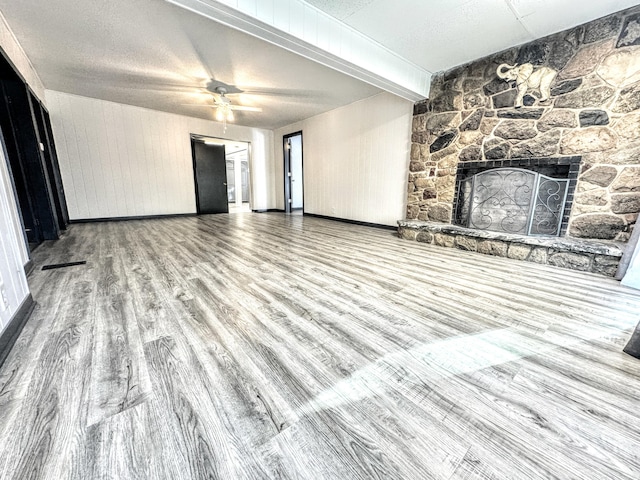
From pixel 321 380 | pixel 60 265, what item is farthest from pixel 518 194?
pixel 60 265

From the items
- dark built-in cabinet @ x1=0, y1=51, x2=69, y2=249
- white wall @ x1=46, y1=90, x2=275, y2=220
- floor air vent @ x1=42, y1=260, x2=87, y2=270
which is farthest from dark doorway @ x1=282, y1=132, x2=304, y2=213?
floor air vent @ x1=42, y1=260, x2=87, y2=270

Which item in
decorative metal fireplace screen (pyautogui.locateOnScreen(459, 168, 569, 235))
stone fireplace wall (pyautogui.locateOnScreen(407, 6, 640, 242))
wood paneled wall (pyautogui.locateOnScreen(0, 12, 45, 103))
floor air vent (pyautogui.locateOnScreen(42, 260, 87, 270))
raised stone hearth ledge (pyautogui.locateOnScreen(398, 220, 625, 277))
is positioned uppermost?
wood paneled wall (pyautogui.locateOnScreen(0, 12, 45, 103))

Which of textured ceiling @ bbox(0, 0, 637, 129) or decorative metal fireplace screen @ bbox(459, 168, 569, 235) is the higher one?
textured ceiling @ bbox(0, 0, 637, 129)

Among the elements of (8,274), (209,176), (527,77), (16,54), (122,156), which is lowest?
(8,274)

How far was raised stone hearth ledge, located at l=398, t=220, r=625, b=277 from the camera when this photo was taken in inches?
101

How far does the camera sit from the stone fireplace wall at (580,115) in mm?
2592

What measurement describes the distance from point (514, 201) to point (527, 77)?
1.53 metres

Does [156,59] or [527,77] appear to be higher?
[156,59]

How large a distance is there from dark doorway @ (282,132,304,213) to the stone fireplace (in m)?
4.25

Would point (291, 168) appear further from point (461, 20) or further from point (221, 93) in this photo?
point (461, 20)

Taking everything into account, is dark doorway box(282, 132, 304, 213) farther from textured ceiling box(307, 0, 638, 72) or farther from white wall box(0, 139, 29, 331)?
white wall box(0, 139, 29, 331)

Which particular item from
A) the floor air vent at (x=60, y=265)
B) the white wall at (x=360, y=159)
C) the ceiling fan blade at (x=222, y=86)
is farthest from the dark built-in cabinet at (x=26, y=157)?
the white wall at (x=360, y=159)

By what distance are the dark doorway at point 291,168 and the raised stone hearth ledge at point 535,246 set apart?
4.42 metres

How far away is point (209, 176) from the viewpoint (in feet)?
23.1
